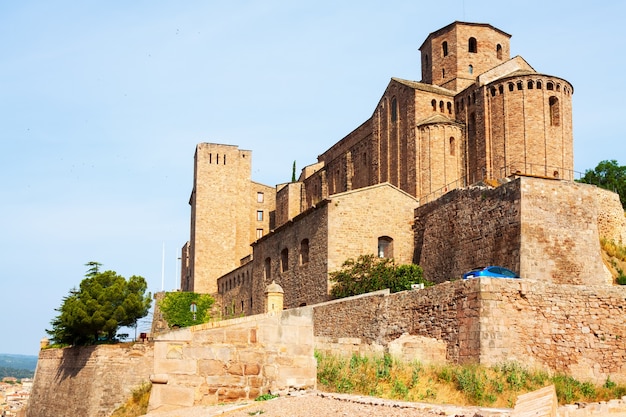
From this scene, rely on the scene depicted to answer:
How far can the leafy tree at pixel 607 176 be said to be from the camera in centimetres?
5294

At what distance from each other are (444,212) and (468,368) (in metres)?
15.8

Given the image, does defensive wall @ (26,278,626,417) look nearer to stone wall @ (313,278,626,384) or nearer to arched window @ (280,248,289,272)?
stone wall @ (313,278,626,384)

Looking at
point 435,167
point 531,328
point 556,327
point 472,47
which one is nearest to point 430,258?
point 435,167

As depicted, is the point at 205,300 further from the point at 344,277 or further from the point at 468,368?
the point at 468,368

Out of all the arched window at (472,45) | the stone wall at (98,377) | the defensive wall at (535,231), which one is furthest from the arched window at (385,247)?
the arched window at (472,45)

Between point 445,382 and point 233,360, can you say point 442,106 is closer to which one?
point 445,382

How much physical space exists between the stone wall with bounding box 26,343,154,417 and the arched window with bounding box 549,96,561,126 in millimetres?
21161

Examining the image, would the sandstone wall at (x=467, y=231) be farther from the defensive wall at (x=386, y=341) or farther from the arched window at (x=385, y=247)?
the defensive wall at (x=386, y=341)

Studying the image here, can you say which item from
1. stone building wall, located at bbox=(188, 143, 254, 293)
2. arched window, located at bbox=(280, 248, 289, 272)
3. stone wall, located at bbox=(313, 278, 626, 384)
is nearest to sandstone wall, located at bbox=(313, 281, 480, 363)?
stone wall, located at bbox=(313, 278, 626, 384)

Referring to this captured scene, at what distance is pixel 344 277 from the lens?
30.7 metres

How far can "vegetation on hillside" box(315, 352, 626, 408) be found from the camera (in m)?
12.8

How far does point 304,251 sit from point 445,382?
20.9 meters

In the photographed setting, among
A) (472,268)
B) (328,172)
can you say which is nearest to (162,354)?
(472,268)

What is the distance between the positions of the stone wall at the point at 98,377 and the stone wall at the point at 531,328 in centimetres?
1516
